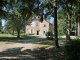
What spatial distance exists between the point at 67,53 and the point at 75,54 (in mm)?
395

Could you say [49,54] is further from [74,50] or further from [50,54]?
[74,50]

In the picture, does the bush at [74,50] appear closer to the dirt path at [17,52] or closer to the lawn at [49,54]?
the lawn at [49,54]

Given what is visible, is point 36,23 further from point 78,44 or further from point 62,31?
point 78,44

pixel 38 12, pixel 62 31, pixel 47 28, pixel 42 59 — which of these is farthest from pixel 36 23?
pixel 42 59

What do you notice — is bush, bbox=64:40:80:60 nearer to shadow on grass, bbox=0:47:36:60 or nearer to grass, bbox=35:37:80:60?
grass, bbox=35:37:80:60

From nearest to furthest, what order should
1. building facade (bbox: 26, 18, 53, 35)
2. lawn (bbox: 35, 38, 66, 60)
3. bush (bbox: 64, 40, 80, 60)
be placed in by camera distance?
bush (bbox: 64, 40, 80, 60)
lawn (bbox: 35, 38, 66, 60)
building facade (bbox: 26, 18, 53, 35)

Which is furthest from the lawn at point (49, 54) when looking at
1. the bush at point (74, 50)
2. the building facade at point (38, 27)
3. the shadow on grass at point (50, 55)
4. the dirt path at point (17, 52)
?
the building facade at point (38, 27)

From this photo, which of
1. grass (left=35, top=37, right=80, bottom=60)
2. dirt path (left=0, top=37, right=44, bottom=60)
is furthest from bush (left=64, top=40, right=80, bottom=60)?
dirt path (left=0, top=37, right=44, bottom=60)

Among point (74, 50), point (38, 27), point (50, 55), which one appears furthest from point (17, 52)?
point (38, 27)

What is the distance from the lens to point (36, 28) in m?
37.0

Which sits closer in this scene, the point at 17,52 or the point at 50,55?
the point at 50,55

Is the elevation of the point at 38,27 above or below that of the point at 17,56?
above

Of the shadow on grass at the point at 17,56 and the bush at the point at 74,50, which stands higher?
the bush at the point at 74,50

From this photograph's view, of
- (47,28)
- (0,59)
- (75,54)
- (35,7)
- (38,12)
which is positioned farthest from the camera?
(47,28)
